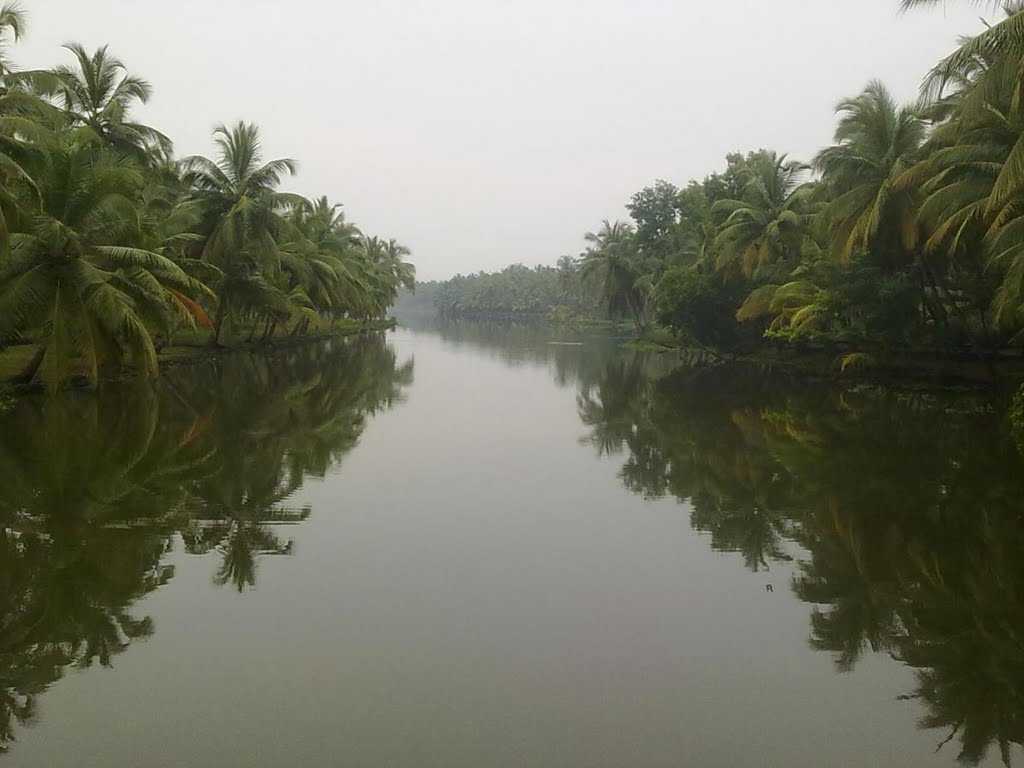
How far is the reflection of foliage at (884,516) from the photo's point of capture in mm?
5359

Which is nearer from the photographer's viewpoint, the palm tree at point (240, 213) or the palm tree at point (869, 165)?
the palm tree at point (869, 165)

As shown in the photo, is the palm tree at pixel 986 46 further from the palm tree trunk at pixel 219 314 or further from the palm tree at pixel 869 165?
the palm tree trunk at pixel 219 314

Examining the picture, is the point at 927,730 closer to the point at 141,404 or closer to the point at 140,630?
the point at 140,630

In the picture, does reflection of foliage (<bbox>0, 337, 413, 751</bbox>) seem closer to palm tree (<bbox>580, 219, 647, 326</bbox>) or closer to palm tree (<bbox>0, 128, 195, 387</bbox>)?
palm tree (<bbox>0, 128, 195, 387</bbox>)

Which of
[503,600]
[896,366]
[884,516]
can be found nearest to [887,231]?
[896,366]

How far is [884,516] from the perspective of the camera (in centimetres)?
882

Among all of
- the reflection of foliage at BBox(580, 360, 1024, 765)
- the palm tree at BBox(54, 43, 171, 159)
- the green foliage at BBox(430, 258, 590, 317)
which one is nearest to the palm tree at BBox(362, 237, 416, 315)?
the green foliage at BBox(430, 258, 590, 317)

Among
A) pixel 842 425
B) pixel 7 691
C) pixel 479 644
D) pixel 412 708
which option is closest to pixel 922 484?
pixel 842 425

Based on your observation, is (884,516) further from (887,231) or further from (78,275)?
(887,231)

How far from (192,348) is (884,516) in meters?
25.5

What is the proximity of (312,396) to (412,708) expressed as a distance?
1578cm

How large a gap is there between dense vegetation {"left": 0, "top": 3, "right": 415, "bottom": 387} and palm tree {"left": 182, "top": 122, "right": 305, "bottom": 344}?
41 millimetres

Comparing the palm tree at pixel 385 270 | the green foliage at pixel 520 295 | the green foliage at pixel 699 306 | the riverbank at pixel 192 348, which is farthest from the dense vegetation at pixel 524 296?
the green foliage at pixel 699 306

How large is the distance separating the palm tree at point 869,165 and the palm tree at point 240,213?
59.5ft
